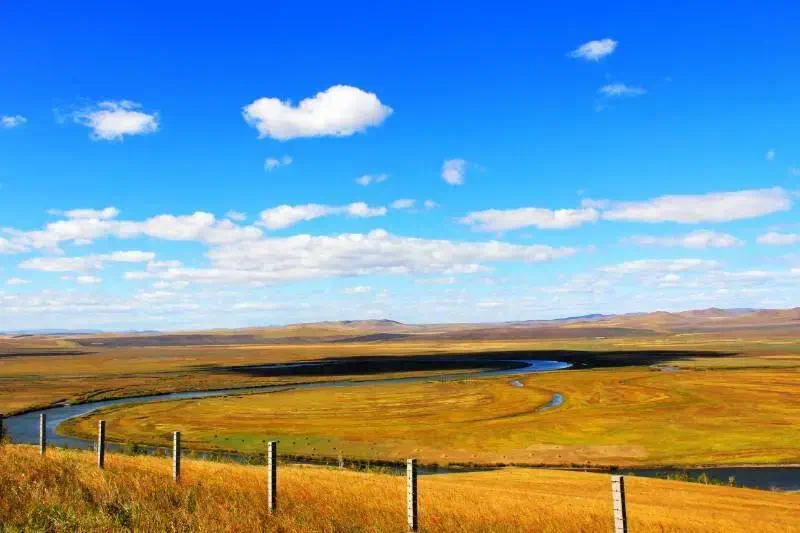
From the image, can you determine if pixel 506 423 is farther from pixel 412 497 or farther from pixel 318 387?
pixel 412 497

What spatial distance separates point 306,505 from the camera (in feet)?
50.5

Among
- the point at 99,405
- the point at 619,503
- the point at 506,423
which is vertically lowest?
the point at 99,405

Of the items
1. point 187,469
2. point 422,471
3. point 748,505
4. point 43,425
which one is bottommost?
point 422,471

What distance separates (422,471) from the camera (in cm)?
4812

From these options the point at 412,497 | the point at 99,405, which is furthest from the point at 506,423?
the point at 99,405

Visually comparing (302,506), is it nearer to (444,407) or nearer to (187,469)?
(187,469)

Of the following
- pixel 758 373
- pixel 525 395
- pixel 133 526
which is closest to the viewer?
pixel 133 526

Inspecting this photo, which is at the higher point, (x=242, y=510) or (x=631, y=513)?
(x=242, y=510)

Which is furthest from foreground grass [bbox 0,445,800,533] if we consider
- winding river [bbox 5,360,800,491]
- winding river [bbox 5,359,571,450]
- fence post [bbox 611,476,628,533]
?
winding river [bbox 5,359,571,450]

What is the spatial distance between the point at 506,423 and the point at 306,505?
172 ft

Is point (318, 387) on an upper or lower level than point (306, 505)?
lower

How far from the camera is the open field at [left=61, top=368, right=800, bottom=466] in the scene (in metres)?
52.4

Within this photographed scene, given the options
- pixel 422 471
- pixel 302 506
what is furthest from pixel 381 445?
pixel 302 506

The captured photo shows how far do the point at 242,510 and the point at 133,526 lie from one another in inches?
89.0
